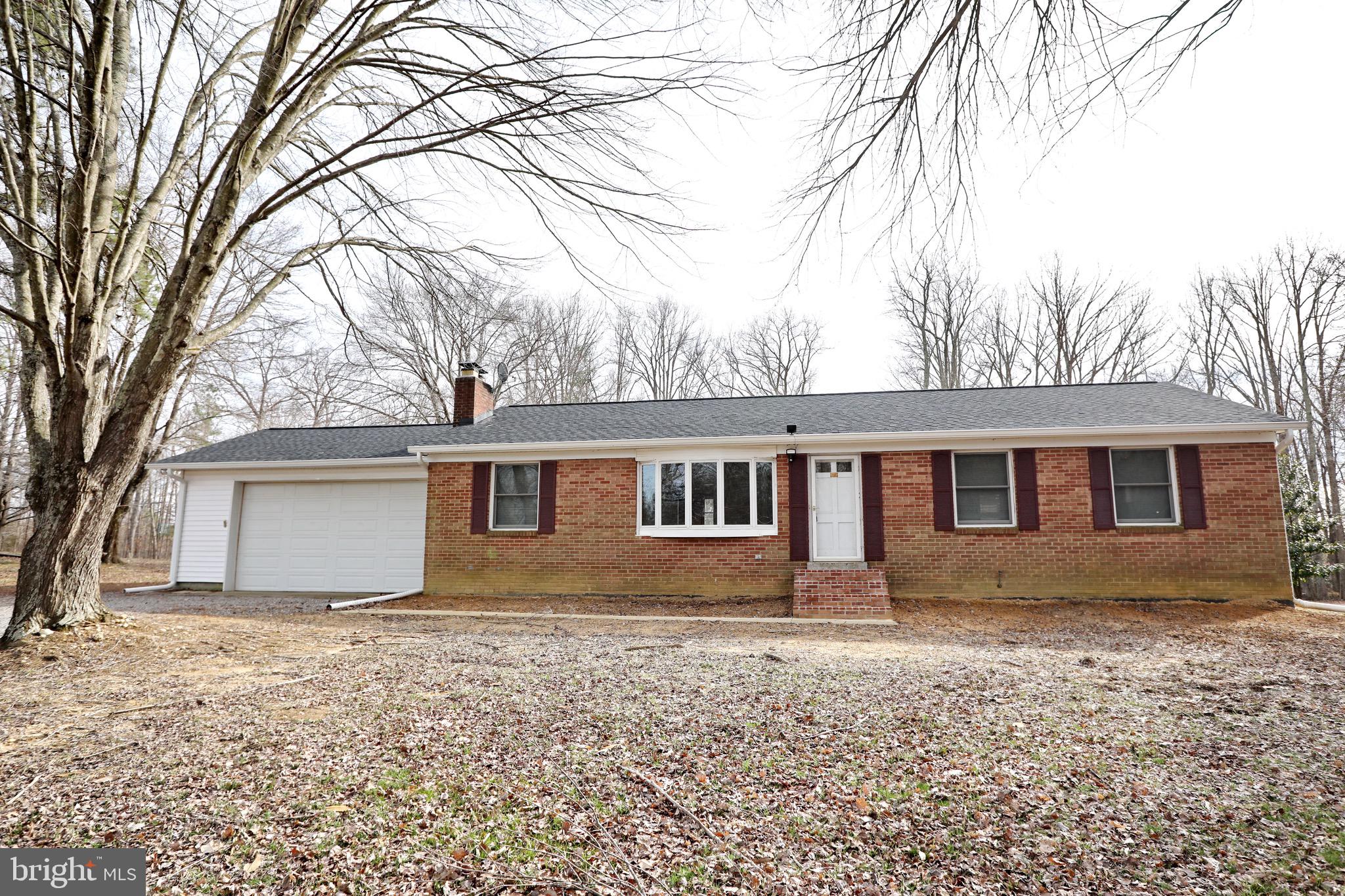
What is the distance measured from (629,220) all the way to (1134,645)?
7200mm

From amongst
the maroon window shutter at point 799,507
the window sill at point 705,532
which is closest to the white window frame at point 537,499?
the window sill at point 705,532

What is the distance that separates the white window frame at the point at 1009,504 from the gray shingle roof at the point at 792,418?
0.54 m

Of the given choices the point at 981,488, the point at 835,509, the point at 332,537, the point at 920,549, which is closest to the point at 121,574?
the point at 332,537

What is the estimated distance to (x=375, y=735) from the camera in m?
4.00

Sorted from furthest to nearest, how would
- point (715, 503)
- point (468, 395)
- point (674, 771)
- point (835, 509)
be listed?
1. point (468, 395)
2. point (715, 503)
3. point (835, 509)
4. point (674, 771)

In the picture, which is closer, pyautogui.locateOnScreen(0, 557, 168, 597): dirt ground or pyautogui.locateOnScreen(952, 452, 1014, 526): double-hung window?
pyautogui.locateOnScreen(952, 452, 1014, 526): double-hung window

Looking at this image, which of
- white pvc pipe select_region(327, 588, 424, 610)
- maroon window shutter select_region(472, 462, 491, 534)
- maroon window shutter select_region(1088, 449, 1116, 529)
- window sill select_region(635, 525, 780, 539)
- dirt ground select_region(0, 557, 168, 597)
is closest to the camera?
maroon window shutter select_region(1088, 449, 1116, 529)

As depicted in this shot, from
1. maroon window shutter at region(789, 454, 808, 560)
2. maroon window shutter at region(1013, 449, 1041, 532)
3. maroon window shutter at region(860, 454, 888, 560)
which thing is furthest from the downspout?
maroon window shutter at region(1013, 449, 1041, 532)

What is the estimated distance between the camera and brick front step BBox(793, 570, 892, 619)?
9680 mm

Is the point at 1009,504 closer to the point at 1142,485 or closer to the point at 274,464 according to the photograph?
the point at 1142,485

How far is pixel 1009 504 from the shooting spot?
10820 mm

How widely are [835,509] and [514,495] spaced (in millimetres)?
5879

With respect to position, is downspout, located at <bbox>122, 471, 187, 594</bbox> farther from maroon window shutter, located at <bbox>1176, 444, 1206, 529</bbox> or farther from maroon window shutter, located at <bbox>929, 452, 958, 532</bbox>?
maroon window shutter, located at <bbox>1176, 444, 1206, 529</bbox>

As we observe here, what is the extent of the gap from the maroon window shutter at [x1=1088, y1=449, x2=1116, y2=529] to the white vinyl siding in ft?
54.2
